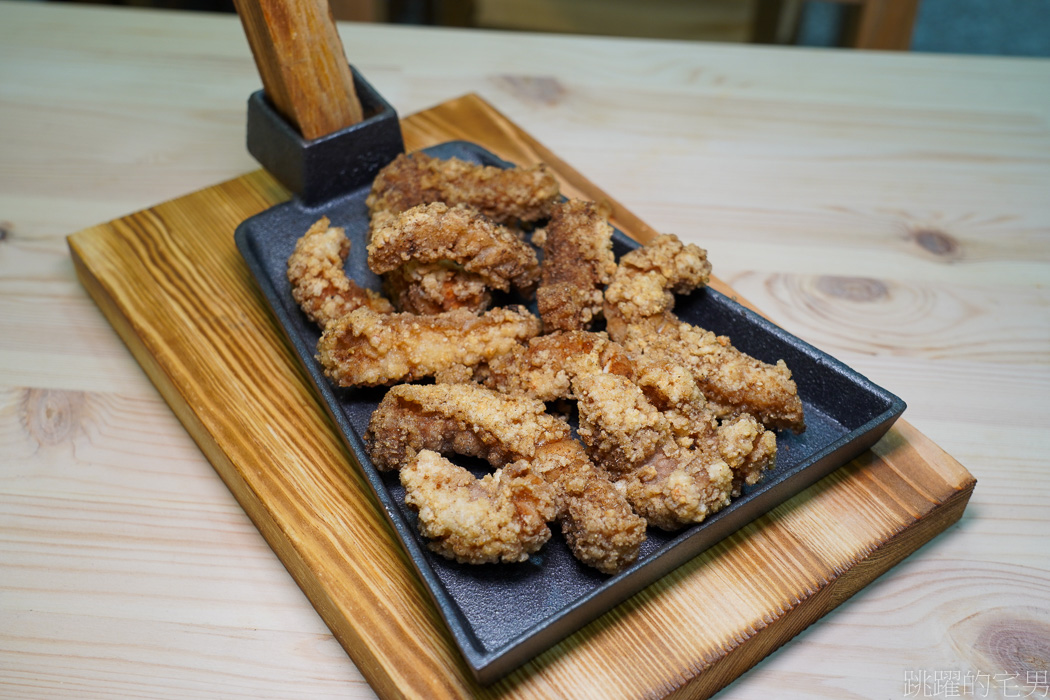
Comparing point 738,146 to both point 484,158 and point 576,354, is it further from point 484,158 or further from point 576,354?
point 576,354

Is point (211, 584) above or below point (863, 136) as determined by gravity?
below

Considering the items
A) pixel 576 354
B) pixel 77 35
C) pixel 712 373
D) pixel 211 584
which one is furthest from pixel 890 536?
pixel 77 35

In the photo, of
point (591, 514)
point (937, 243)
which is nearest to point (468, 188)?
point (591, 514)

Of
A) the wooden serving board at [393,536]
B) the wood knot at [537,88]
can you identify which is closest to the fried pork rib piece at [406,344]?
the wooden serving board at [393,536]

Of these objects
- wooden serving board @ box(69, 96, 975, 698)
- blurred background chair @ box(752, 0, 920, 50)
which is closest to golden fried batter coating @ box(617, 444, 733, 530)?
wooden serving board @ box(69, 96, 975, 698)

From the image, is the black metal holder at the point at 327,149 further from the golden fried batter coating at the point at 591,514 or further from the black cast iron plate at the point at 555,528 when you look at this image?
the golden fried batter coating at the point at 591,514
